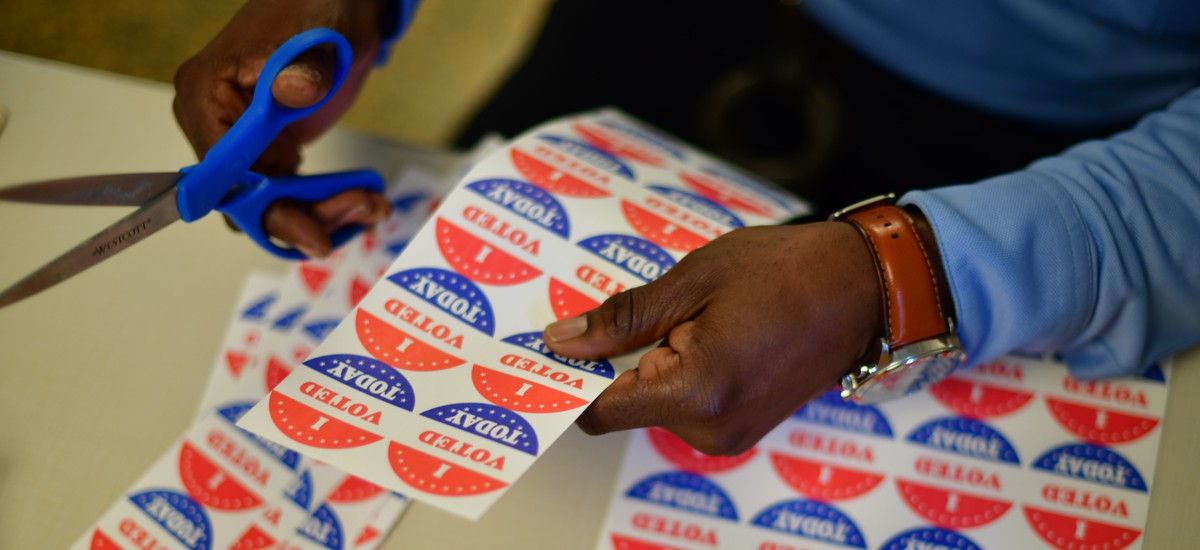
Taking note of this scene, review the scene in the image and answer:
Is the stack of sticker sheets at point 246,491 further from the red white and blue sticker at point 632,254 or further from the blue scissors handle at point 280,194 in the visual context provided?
the red white and blue sticker at point 632,254

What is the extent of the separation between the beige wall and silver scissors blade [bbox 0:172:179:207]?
826 millimetres

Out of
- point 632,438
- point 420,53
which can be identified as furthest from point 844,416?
point 420,53

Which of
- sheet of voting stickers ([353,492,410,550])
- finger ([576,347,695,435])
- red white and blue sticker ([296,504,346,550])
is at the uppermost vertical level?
finger ([576,347,695,435])

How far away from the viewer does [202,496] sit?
682 mm

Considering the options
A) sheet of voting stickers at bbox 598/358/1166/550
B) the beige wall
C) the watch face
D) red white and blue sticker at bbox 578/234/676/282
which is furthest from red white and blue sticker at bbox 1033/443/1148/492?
the beige wall

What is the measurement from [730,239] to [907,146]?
43cm

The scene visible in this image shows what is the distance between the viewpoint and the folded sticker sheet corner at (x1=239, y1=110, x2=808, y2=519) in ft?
1.88

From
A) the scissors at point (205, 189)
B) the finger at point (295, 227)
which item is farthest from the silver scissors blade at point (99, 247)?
the finger at point (295, 227)

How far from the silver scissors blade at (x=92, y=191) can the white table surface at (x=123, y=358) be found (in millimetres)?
50

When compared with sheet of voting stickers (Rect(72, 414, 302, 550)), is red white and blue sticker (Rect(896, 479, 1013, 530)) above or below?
above

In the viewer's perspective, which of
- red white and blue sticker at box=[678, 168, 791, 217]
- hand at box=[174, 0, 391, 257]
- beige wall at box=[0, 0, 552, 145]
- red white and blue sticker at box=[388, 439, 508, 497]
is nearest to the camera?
red white and blue sticker at box=[388, 439, 508, 497]

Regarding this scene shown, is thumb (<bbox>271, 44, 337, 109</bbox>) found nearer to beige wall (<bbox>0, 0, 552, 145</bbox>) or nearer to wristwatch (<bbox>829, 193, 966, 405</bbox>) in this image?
wristwatch (<bbox>829, 193, 966, 405</bbox>)

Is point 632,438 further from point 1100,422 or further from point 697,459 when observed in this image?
point 1100,422

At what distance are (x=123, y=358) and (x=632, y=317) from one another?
19.8 inches
